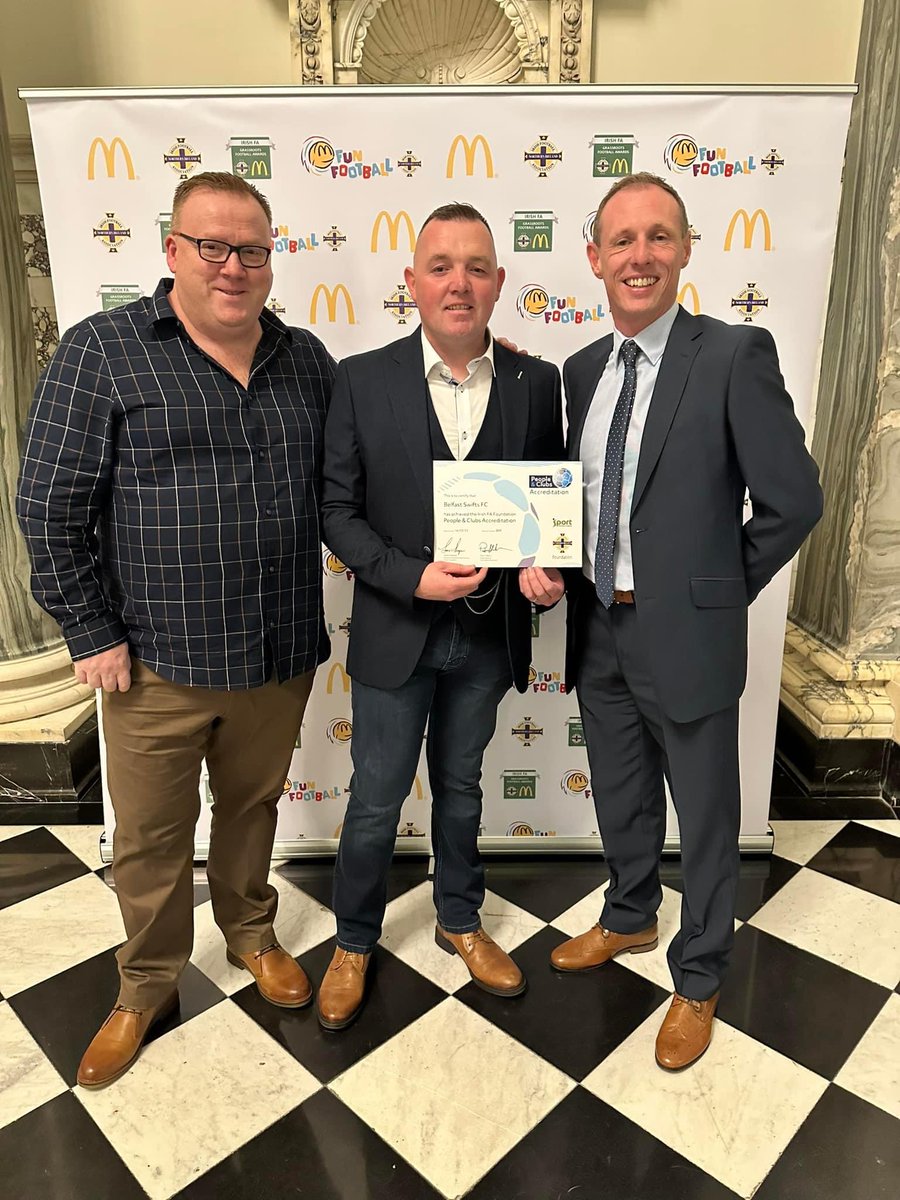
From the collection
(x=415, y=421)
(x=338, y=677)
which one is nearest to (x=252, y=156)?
(x=415, y=421)

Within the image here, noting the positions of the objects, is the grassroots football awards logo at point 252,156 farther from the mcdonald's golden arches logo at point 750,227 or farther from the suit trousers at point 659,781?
the suit trousers at point 659,781

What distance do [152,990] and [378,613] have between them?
99 centimetres

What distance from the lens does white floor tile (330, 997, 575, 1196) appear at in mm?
1562

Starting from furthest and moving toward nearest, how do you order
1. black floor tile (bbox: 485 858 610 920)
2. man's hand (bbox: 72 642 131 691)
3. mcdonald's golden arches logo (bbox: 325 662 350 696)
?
mcdonald's golden arches logo (bbox: 325 662 350 696) → black floor tile (bbox: 485 858 610 920) → man's hand (bbox: 72 642 131 691)

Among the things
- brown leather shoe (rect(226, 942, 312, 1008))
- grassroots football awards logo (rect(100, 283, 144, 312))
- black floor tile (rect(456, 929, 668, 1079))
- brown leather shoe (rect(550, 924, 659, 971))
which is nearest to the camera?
black floor tile (rect(456, 929, 668, 1079))

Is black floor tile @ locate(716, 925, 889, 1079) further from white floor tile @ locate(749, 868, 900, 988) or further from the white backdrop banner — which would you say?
the white backdrop banner

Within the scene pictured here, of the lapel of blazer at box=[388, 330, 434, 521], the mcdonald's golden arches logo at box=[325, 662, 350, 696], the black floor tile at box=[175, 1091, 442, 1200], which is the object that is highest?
the lapel of blazer at box=[388, 330, 434, 521]

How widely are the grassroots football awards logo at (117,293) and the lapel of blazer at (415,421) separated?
0.96 meters

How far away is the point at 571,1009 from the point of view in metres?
1.94

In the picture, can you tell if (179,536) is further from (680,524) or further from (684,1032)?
(684,1032)

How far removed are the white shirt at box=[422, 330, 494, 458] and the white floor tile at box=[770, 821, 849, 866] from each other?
178 cm

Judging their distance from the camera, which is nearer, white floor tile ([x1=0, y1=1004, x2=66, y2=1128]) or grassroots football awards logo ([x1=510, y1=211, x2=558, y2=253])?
white floor tile ([x1=0, y1=1004, x2=66, y2=1128])

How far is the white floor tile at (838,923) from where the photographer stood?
2.12m

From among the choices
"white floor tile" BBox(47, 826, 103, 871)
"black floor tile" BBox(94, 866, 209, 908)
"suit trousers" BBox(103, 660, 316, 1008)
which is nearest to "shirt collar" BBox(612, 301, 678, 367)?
"suit trousers" BBox(103, 660, 316, 1008)
